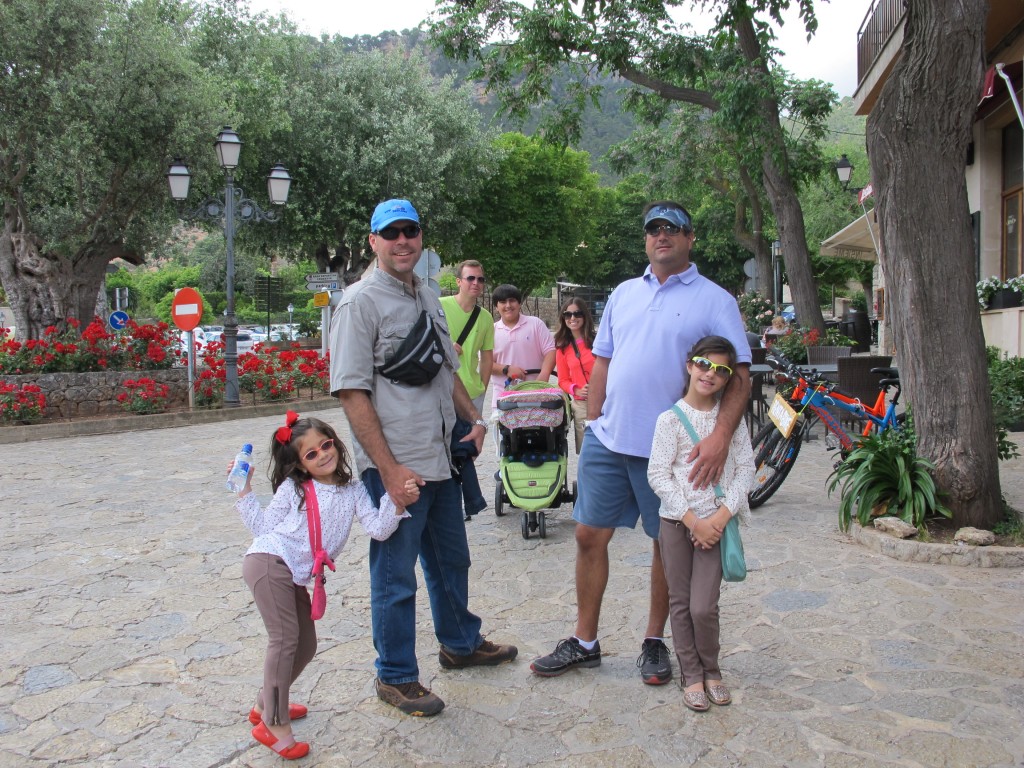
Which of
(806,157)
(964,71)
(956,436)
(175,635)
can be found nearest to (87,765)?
(175,635)

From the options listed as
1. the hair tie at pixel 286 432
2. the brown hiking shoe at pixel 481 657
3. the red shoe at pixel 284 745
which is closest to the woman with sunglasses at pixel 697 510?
the brown hiking shoe at pixel 481 657

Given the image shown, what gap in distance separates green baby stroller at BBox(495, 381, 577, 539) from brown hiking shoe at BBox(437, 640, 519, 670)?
81.5 inches

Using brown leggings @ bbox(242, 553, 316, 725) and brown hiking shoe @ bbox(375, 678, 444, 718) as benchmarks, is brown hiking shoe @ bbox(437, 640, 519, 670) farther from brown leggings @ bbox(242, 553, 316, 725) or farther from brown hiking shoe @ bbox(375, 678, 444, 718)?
brown leggings @ bbox(242, 553, 316, 725)

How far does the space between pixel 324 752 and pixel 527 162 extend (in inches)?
1760

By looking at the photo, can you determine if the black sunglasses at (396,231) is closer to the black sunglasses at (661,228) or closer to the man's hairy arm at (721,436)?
the black sunglasses at (661,228)

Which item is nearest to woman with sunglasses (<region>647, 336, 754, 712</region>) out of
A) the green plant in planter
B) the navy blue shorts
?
the navy blue shorts

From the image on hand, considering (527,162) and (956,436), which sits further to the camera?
(527,162)

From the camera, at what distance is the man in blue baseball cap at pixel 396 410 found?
3.30 meters

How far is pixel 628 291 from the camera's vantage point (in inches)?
148

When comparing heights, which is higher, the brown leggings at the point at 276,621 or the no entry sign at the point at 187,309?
the no entry sign at the point at 187,309

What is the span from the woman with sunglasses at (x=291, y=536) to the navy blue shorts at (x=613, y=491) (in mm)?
807

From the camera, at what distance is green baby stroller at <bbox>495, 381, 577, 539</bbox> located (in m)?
6.08

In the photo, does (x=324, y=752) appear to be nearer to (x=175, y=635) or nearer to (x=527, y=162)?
(x=175, y=635)

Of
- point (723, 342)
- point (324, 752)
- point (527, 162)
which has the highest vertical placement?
point (527, 162)
